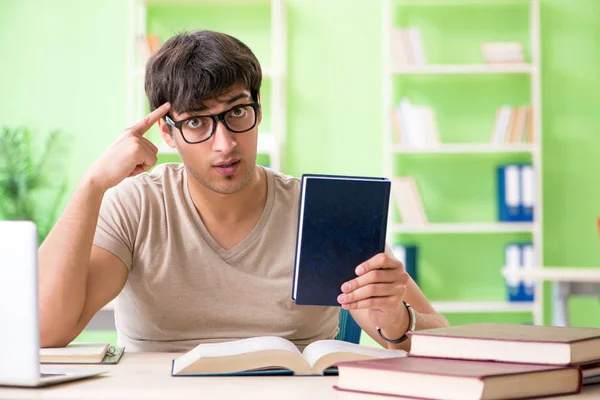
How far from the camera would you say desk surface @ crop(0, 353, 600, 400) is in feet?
3.70

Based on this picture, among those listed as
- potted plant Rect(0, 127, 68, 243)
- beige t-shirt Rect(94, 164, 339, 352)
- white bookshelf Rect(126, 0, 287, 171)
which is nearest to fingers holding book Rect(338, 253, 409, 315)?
beige t-shirt Rect(94, 164, 339, 352)

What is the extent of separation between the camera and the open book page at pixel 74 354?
4.73 ft

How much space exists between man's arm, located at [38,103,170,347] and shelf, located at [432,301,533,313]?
3.01m

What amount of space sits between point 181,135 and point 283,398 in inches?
32.8

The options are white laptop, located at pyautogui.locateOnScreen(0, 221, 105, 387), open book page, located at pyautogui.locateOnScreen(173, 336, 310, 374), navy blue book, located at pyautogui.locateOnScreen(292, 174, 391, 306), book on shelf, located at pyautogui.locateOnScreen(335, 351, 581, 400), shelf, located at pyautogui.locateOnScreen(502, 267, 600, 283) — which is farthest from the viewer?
shelf, located at pyautogui.locateOnScreen(502, 267, 600, 283)

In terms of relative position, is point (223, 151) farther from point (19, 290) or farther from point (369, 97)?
point (369, 97)

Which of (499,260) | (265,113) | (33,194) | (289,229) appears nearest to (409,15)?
(265,113)

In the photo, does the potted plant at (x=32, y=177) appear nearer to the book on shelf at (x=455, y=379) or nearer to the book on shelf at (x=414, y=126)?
the book on shelf at (x=414, y=126)

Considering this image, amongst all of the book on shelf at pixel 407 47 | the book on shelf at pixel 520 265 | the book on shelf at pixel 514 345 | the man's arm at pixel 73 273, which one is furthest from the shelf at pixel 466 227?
the book on shelf at pixel 514 345

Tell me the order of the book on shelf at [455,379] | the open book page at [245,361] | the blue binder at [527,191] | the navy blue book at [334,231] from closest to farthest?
the book on shelf at [455,379]
the open book page at [245,361]
the navy blue book at [334,231]
the blue binder at [527,191]

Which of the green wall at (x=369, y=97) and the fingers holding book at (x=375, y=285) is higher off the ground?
the green wall at (x=369, y=97)

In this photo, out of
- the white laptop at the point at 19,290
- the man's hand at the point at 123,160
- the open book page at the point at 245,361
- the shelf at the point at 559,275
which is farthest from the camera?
the shelf at the point at 559,275

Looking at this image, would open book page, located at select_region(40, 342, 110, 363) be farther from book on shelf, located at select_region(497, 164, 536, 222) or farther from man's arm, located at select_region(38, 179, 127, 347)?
book on shelf, located at select_region(497, 164, 536, 222)

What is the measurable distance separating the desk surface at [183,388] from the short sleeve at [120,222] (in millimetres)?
496
